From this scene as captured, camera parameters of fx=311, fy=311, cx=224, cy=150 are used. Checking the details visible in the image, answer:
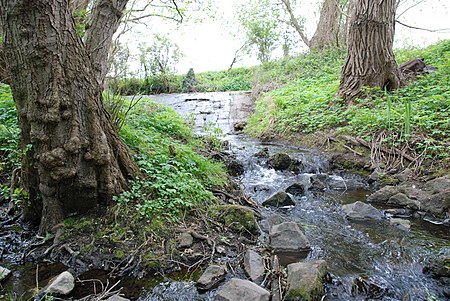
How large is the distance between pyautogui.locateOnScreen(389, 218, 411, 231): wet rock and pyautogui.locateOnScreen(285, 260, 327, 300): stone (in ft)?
5.28

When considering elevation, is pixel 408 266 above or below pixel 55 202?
below

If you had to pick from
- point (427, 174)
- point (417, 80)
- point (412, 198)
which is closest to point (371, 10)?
point (417, 80)

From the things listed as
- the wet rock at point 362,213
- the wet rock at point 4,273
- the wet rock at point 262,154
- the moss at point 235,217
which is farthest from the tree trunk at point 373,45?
the wet rock at point 4,273

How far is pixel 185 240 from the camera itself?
3023mm

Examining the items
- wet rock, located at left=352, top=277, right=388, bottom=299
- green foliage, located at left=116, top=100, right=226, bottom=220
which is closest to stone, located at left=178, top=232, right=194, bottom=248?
green foliage, located at left=116, top=100, right=226, bottom=220

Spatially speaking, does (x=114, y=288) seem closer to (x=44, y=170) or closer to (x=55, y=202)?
(x=55, y=202)

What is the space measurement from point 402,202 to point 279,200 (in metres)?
1.66

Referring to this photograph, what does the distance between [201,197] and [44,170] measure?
165 cm

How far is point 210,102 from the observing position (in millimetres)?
14016

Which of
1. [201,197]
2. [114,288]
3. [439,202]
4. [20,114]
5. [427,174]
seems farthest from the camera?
[427,174]

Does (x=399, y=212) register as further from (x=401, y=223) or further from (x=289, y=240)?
(x=289, y=240)

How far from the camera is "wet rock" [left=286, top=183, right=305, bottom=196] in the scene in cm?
500

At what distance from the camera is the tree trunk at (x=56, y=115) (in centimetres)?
249

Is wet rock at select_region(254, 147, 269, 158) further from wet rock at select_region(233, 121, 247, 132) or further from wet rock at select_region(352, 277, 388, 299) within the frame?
wet rock at select_region(352, 277, 388, 299)
